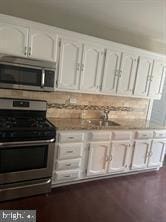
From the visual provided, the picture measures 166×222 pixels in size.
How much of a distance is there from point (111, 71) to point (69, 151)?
149cm

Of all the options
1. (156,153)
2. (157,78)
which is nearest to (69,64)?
(157,78)

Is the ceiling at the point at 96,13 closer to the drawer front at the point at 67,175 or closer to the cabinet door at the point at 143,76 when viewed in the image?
the cabinet door at the point at 143,76

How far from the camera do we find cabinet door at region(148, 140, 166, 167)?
11.8 ft

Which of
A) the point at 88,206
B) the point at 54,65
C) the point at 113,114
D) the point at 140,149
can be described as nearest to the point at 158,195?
the point at 140,149

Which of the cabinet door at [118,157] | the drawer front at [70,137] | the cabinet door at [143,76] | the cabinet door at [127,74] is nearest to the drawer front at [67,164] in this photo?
the drawer front at [70,137]

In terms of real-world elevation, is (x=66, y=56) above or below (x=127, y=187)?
above

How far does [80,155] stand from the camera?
2893 millimetres

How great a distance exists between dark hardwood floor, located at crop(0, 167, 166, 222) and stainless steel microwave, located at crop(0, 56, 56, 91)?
1.47 m

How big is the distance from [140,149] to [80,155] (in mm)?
1189

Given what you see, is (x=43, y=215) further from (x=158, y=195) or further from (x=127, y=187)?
(x=158, y=195)

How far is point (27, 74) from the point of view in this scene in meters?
2.60

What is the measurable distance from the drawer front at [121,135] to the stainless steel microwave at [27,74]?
1215 mm

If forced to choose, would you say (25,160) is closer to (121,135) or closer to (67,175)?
(67,175)

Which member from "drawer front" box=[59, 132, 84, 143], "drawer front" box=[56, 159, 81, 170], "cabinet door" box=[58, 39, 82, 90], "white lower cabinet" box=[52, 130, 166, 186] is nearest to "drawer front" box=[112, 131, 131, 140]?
"white lower cabinet" box=[52, 130, 166, 186]
